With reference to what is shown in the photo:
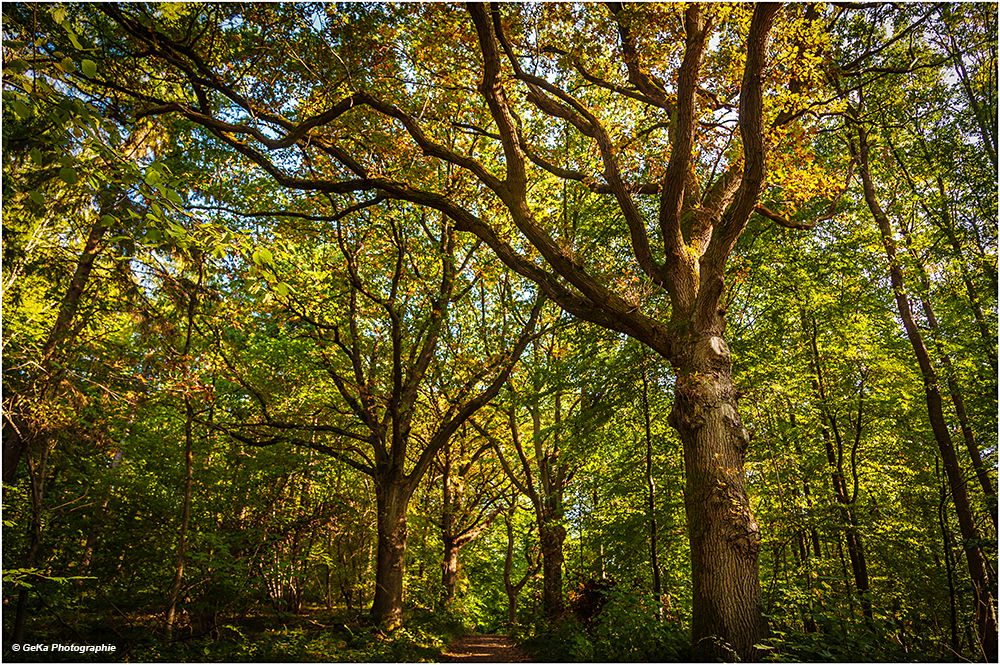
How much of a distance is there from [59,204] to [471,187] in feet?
17.5

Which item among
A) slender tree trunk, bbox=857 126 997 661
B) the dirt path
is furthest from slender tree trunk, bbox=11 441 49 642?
slender tree trunk, bbox=857 126 997 661

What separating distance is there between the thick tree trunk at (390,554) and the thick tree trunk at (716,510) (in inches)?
254

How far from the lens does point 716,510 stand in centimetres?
466

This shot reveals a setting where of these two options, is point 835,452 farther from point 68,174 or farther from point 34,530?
point 34,530

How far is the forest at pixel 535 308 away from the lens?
504 centimetres

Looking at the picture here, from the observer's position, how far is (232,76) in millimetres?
6008

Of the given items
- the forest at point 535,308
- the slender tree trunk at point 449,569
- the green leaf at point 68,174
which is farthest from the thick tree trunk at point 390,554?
the green leaf at point 68,174

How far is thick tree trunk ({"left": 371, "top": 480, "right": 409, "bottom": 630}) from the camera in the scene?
938 centimetres

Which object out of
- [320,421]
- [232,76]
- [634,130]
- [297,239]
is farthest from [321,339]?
[634,130]

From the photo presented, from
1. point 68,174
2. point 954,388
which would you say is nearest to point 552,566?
point 954,388

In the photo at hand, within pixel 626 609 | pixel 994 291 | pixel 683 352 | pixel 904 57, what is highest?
pixel 904 57

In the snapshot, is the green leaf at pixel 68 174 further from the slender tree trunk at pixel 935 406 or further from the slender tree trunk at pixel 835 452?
the slender tree trunk at pixel 835 452

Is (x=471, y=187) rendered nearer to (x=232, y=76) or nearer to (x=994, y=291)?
(x=232, y=76)

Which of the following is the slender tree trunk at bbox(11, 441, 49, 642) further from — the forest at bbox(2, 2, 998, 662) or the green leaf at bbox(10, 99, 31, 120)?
the green leaf at bbox(10, 99, 31, 120)
